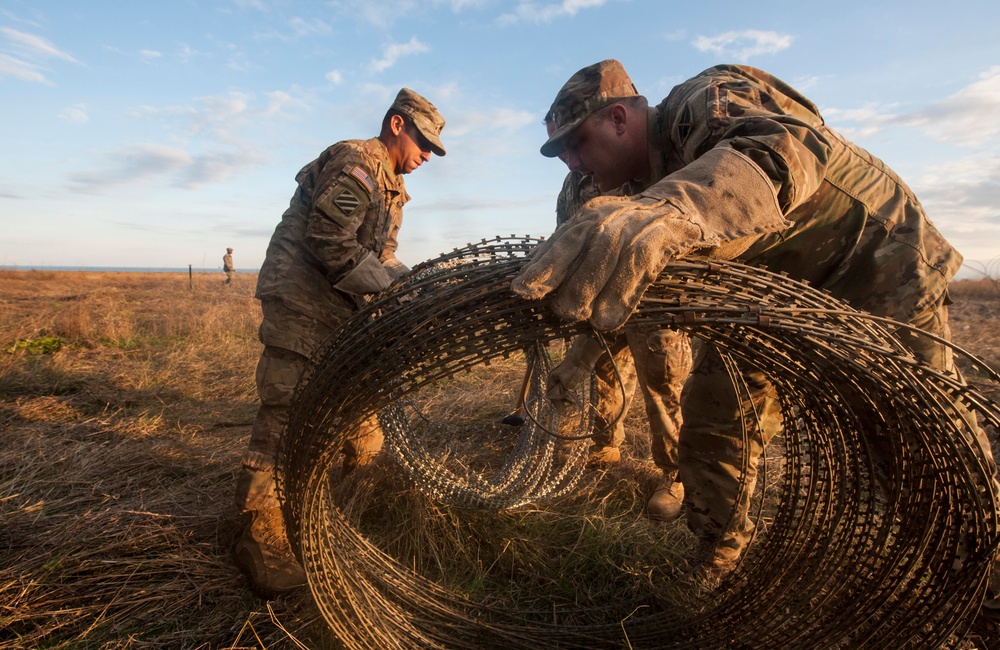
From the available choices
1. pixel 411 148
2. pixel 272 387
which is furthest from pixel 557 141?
pixel 272 387

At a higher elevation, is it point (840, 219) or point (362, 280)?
point (840, 219)

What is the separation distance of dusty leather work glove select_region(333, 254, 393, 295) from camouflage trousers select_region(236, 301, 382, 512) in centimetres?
30

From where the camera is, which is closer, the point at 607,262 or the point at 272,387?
the point at 607,262

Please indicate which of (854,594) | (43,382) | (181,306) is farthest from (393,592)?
(181,306)

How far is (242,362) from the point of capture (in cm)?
755

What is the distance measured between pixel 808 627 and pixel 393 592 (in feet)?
5.27

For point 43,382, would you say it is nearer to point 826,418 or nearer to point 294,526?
point 294,526

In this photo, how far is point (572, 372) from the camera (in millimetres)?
3746

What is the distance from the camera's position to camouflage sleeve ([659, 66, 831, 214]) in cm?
162

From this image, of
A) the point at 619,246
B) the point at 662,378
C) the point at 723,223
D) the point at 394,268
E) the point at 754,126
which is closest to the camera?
the point at 619,246

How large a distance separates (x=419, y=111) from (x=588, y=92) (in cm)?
148

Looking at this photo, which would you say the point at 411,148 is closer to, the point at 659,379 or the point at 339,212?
the point at 339,212

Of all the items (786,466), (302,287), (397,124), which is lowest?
(786,466)

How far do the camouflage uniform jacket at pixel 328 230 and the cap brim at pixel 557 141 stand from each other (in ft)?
3.37
